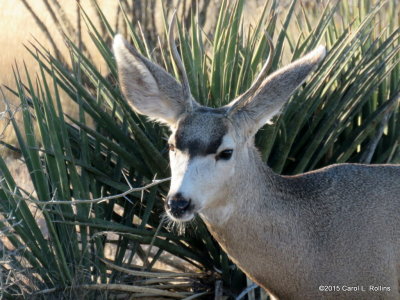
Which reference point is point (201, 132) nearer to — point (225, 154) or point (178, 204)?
point (225, 154)

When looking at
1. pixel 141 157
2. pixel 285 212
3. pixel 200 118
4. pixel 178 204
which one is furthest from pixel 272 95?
pixel 141 157

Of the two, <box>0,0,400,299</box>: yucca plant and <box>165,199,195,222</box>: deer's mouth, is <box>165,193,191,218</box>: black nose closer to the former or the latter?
<box>165,199,195,222</box>: deer's mouth

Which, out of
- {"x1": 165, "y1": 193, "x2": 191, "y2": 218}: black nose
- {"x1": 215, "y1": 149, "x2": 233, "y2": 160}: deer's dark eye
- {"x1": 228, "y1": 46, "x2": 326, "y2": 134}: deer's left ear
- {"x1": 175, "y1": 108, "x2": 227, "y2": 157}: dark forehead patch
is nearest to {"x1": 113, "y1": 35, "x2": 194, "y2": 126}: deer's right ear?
{"x1": 175, "y1": 108, "x2": 227, "y2": 157}: dark forehead patch

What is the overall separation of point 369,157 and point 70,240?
2.39 metres

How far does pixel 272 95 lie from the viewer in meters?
5.18

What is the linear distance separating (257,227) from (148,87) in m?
1.11

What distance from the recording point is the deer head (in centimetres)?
470

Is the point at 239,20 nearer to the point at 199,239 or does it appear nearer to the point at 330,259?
the point at 199,239

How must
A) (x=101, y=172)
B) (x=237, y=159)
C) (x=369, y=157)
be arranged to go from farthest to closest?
1. (x=369, y=157)
2. (x=101, y=172)
3. (x=237, y=159)

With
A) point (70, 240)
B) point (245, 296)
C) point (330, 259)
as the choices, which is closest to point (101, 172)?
point (70, 240)

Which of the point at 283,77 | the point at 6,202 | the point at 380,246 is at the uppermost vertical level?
the point at 283,77

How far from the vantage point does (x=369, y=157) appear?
677cm

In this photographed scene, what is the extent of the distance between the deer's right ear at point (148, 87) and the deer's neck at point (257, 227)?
0.57 m

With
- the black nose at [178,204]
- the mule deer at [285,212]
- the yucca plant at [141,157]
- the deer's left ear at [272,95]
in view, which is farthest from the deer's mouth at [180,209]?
the yucca plant at [141,157]
